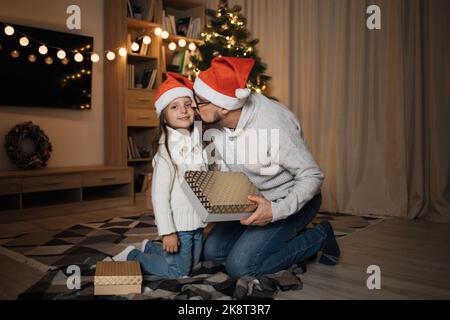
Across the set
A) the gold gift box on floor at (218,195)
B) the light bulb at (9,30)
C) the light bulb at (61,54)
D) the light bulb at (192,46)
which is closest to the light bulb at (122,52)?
the light bulb at (61,54)

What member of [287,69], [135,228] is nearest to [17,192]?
[135,228]

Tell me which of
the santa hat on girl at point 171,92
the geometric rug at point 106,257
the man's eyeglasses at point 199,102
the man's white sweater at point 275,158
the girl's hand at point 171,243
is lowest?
the geometric rug at point 106,257

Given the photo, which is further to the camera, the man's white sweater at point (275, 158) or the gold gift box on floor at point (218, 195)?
the man's white sweater at point (275, 158)

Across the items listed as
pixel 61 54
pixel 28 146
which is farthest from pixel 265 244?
pixel 61 54

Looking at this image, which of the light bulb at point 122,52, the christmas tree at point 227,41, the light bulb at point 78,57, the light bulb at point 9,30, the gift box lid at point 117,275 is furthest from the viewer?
the light bulb at point 122,52

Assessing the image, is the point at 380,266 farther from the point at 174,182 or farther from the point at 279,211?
the point at 174,182

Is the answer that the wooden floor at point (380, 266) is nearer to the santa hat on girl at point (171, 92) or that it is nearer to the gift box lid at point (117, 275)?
the gift box lid at point (117, 275)

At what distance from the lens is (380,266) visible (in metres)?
2.02

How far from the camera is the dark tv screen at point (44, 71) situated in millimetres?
3318

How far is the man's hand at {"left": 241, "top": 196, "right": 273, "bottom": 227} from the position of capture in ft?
5.30

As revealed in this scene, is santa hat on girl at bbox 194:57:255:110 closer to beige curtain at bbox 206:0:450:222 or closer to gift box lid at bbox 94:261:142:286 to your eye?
gift box lid at bbox 94:261:142:286

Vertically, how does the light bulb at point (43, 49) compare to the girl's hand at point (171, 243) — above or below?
above

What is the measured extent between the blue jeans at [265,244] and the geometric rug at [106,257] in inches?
1.8

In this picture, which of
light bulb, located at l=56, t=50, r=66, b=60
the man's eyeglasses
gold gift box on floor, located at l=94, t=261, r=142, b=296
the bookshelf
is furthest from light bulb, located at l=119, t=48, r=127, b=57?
gold gift box on floor, located at l=94, t=261, r=142, b=296
